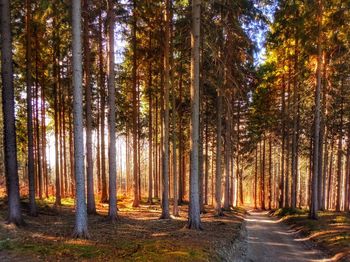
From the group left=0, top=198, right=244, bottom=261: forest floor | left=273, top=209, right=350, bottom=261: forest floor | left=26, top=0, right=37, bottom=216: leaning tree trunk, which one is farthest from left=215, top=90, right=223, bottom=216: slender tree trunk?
left=26, top=0, right=37, bottom=216: leaning tree trunk

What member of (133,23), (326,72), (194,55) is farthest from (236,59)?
(326,72)

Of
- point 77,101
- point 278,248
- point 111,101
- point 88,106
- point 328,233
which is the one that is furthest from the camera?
point 88,106

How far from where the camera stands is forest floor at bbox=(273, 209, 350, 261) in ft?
36.8

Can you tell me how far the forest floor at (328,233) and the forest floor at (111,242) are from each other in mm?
3313

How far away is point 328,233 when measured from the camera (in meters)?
13.9

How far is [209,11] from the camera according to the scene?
1509cm

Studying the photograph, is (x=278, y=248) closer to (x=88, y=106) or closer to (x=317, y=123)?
(x=317, y=123)

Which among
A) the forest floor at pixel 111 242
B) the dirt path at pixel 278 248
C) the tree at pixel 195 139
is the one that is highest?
the tree at pixel 195 139

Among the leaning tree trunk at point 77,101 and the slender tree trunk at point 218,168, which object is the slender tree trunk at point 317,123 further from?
the leaning tree trunk at point 77,101

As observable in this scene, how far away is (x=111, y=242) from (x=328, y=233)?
30.4ft

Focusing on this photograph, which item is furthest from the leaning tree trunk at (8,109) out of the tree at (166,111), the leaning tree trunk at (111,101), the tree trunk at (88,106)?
the tree at (166,111)

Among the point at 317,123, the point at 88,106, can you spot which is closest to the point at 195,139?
the point at 88,106

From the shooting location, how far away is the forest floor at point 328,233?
11.2m

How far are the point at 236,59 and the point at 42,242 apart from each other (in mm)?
12110
